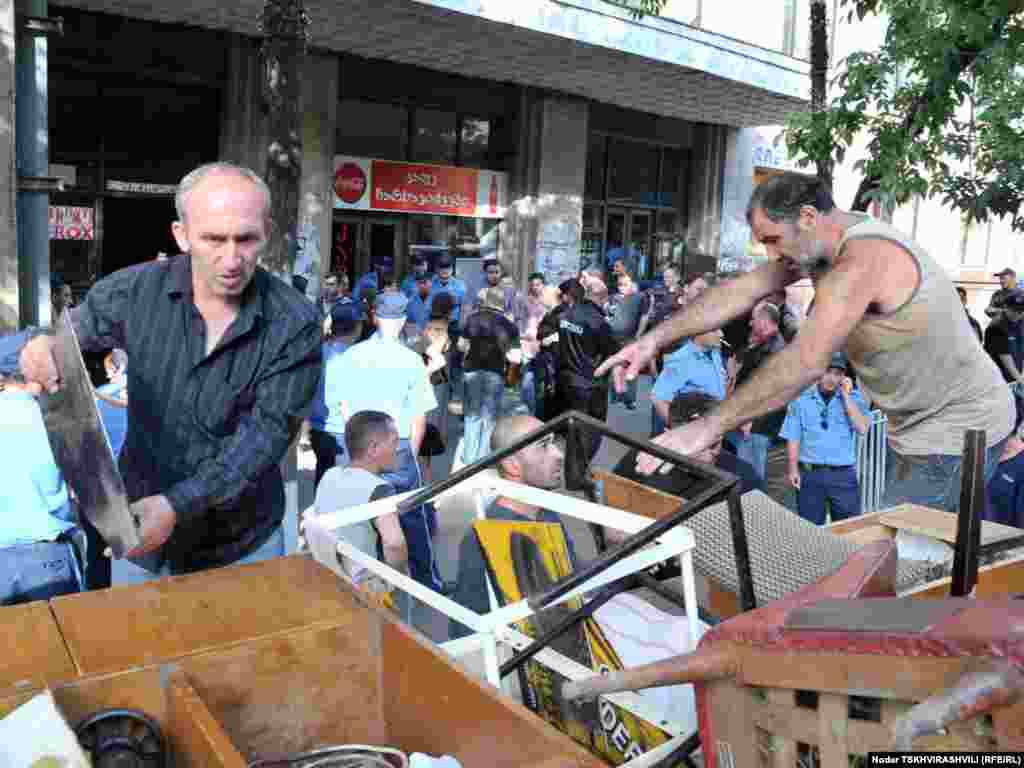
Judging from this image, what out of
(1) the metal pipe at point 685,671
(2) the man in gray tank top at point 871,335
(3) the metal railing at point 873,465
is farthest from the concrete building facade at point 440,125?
(1) the metal pipe at point 685,671

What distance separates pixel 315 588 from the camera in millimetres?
2252

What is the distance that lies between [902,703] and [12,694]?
1365mm

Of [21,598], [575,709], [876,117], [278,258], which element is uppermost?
[876,117]

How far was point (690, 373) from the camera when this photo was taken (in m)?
7.81

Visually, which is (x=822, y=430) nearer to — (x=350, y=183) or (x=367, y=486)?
(x=367, y=486)

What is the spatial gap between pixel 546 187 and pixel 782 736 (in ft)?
57.1

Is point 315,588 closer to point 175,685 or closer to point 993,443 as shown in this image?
point 175,685

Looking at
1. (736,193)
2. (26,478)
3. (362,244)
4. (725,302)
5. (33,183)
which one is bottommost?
(26,478)

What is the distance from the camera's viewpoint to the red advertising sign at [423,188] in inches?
653

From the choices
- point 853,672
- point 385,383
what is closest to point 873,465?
point 385,383

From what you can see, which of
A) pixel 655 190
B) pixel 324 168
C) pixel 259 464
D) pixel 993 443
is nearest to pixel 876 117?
pixel 993 443

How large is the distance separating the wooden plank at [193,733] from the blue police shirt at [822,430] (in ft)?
18.8

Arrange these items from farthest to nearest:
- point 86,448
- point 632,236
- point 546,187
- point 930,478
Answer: point 632,236, point 546,187, point 930,478, point 86,448

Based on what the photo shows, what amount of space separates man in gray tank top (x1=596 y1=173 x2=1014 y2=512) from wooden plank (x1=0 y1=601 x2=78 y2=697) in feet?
5.12
